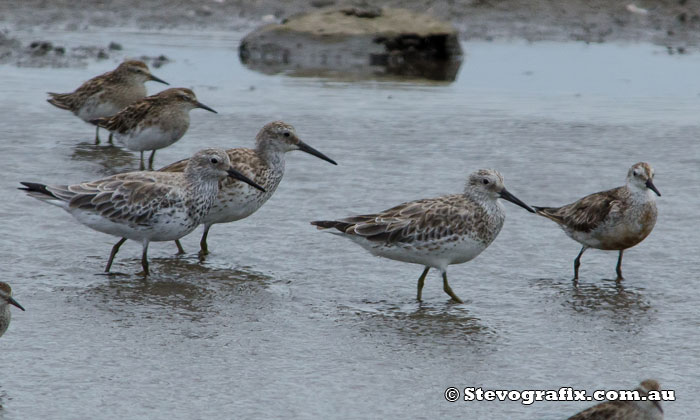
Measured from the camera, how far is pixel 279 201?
1236cm

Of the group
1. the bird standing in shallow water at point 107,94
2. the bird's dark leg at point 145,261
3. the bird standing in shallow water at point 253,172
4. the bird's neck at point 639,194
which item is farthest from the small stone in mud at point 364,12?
the bird's dark leg at point 145,261

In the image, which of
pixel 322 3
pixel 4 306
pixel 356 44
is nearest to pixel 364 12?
pixel 356 44

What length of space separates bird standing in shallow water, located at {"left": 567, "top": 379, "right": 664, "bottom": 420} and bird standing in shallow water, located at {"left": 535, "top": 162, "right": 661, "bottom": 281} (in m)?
3.53

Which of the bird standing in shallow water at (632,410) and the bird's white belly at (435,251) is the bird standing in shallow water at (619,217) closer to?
the bird's white belly at (435,251)

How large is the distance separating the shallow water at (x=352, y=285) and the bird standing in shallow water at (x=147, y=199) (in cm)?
41

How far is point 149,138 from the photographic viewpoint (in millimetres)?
13797

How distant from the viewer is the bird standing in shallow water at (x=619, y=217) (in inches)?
399

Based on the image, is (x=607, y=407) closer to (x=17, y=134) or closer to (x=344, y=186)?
(x=344, y=186)

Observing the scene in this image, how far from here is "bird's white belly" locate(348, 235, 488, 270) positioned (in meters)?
9.52

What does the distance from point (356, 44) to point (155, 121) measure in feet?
26.2

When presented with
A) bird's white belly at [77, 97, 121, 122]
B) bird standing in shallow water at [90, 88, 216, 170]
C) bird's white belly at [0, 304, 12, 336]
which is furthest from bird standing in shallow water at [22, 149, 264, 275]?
bird's white belly at [77, 97, 121, 122]

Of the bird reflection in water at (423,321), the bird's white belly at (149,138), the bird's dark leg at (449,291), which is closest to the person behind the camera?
the bird reflection in water at (423,321)

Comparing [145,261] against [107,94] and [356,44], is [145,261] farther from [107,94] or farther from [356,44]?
[356,44]

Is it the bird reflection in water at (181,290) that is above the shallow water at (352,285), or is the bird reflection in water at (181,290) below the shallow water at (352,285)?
below
